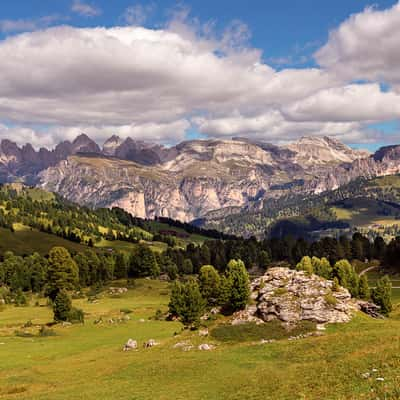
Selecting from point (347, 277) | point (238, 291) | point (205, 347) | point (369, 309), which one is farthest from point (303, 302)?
point (347, 277)

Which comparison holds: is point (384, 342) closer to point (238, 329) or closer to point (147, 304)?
point (238, 329)

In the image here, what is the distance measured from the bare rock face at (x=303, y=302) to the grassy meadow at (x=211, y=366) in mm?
3353

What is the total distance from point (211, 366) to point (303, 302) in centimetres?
2990

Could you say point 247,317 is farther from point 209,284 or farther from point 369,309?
point 209,284

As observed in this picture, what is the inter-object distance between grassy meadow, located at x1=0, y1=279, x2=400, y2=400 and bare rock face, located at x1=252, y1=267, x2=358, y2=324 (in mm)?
3353

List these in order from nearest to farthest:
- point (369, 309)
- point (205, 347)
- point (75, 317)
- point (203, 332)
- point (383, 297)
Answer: point (205, 347)
point (203, 332)
point (369, 309)
point (383, 297)
point (75, 317)

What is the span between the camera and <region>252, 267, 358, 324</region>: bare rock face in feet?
234

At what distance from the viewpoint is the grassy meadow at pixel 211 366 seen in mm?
35656

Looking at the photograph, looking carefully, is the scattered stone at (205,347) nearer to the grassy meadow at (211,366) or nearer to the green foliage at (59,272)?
the grassy meadow at (211,366)

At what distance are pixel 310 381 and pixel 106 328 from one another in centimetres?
6561

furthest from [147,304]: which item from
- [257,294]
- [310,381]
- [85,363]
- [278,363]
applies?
[310,381]

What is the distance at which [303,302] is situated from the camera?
2889 inches

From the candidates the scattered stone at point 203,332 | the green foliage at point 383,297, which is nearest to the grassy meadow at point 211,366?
the scattered stone at point 203,332

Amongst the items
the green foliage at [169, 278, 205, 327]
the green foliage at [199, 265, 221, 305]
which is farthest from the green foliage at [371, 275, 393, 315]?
the green foliage at [169, 278, 205, 327]
